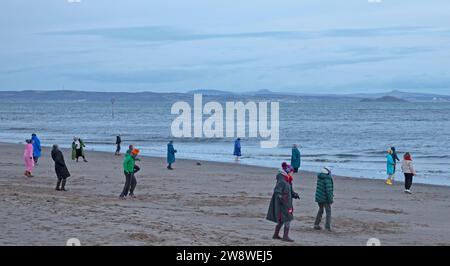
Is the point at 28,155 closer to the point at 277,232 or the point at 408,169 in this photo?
the point at 408,169

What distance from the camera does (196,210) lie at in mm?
17625

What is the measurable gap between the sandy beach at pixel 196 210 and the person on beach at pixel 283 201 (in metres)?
0.40

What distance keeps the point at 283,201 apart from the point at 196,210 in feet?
15.7

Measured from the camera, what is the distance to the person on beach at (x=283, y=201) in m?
13.1

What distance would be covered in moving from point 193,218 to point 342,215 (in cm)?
384

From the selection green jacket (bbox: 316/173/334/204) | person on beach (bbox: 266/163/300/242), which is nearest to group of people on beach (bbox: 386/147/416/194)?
green jacket (bbox: 316/173/334/204)

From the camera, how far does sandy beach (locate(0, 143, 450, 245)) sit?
41.8 feet

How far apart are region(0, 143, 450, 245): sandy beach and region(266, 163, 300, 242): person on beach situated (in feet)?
1.31

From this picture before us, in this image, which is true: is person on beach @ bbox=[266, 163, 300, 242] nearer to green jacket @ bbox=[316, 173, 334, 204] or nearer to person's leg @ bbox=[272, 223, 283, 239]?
person's leg @ bbox=[272, 223, 283, 239]

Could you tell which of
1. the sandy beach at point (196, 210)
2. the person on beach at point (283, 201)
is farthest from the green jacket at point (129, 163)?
the person on beach at point (283, 201)

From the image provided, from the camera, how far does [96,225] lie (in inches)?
523

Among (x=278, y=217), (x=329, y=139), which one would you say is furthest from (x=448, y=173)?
(x=329, y=139)

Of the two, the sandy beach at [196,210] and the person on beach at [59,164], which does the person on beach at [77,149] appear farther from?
the person on beach at [59,164]

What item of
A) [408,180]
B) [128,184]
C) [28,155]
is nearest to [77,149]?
[28,155]
